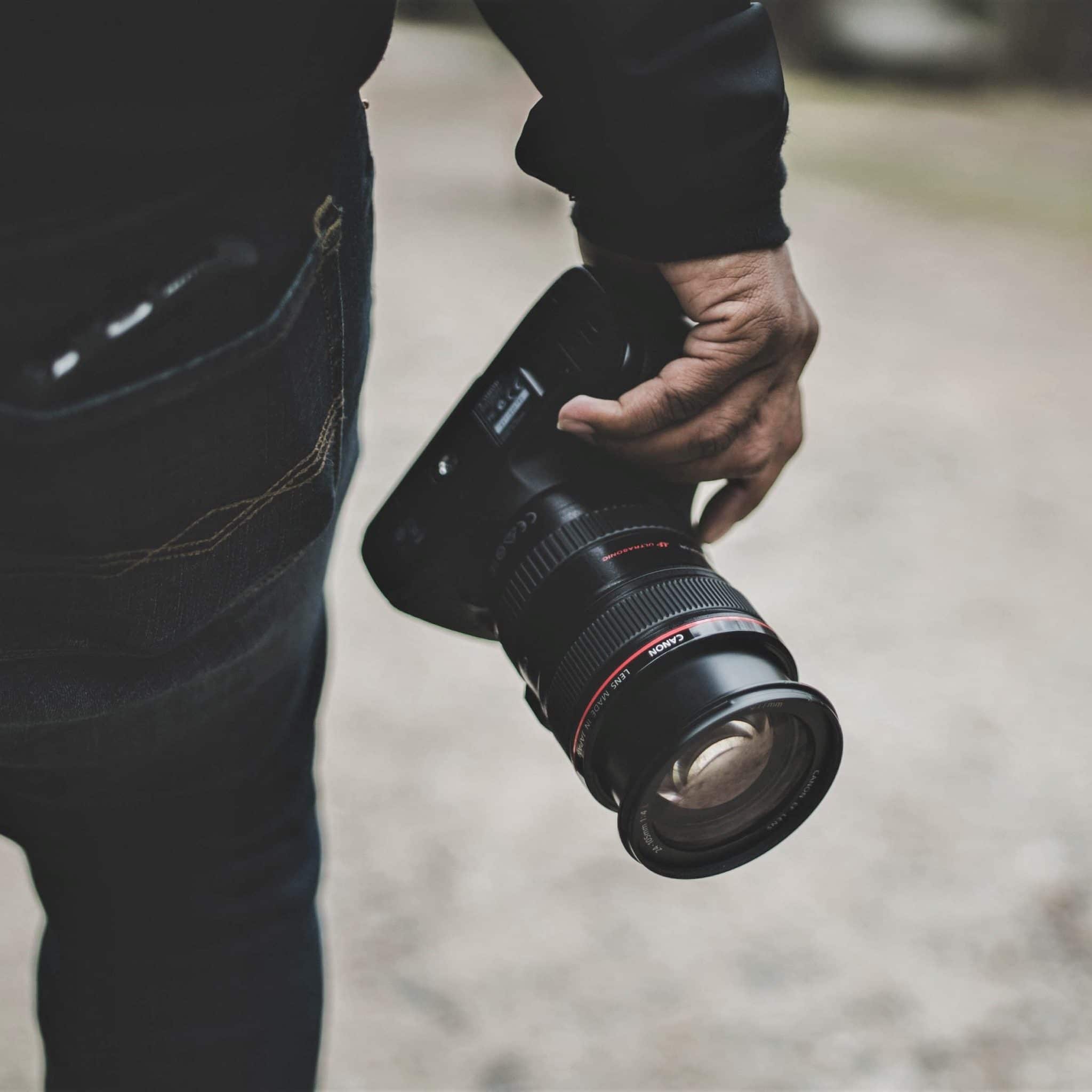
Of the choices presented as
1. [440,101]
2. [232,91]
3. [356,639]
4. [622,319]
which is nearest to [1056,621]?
[356,639]

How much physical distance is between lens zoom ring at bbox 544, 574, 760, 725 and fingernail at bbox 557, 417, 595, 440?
9cm

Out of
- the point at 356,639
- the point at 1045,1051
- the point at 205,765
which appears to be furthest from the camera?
the point at 356,639

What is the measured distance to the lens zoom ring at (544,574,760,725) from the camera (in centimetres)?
64

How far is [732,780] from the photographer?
66cm

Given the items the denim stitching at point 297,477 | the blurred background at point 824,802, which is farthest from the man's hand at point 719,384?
the blurred background at point 824,802

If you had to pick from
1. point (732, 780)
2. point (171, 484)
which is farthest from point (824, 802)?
point (171, 484)

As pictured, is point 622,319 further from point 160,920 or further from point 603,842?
point 603,842

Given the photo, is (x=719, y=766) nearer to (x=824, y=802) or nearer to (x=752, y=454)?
(x=752, y=454)

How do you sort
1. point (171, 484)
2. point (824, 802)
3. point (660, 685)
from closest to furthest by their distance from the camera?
point (171, 484), point (660, 685), point (824, 802)

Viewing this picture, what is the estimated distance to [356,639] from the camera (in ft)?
5.24

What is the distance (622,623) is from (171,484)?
9.5 inches

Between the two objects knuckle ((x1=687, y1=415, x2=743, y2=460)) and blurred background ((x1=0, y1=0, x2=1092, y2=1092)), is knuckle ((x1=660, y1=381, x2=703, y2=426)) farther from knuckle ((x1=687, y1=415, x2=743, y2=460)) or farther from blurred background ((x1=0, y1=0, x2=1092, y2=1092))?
blurred background ((x1=0, y1=0, x2=1092, y2=1092))

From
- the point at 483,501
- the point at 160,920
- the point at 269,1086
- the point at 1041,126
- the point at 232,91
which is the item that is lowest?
the point at 1041,126

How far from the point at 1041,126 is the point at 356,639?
12.3 feet
